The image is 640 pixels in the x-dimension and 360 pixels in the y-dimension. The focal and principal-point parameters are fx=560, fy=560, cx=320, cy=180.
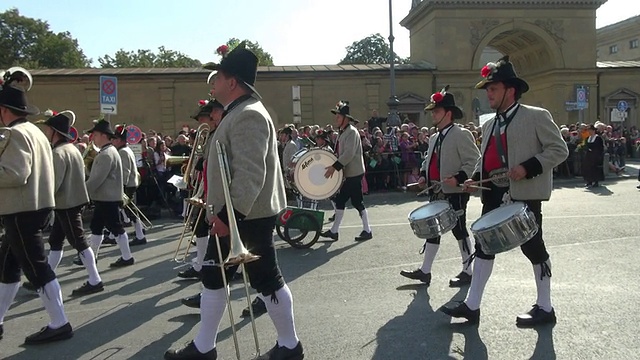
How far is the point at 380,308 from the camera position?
546cm

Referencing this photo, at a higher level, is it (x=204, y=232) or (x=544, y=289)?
(x=204, y=232)

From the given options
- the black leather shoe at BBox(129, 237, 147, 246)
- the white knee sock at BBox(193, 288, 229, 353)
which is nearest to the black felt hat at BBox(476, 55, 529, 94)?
the white knee sock at BBox(193, 288, 229, 353)

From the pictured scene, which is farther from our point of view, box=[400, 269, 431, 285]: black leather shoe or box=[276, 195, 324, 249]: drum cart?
box=[276, 195, 324, 249]: drum cart

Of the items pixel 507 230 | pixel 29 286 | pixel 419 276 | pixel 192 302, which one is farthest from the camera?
pixel 29 286

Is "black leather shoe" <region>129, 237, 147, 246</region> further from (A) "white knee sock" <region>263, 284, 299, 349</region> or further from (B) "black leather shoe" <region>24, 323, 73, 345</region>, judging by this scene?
(A) "white knee sock" <region>263, 284, 299, 349</region>

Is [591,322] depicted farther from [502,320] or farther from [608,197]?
[608,197]

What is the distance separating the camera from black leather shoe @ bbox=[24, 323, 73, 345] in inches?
192

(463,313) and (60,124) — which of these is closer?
(463,313)

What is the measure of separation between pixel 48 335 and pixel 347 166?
5.42 metres

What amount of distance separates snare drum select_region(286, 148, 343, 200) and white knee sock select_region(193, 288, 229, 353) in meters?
4.83

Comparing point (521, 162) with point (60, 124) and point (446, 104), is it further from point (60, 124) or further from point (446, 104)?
point (60, 124)

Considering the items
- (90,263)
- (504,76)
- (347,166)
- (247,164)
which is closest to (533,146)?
(504,76)

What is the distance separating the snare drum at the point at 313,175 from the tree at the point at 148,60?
68357mm

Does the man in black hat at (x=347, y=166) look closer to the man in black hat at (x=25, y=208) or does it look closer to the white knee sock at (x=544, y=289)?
the white knee sock at (x=544, y=289)
